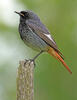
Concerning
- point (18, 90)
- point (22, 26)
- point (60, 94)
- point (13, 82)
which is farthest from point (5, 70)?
point (18, 90)

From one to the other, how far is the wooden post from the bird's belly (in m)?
1.62

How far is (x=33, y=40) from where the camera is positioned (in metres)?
9.98

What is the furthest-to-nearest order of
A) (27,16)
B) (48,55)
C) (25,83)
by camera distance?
(48,55) < (27,16) < (25,83)

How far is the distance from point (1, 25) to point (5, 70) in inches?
45.7

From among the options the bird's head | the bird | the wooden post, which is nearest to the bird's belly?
the bird

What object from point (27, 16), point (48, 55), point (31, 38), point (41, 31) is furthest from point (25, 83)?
point (48, 55)

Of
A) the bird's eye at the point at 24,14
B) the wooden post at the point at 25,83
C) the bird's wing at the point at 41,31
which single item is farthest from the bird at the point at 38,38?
the wooden post at the point at 25,83

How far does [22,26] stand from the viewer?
397 inches

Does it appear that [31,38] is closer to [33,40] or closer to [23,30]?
[33,40]

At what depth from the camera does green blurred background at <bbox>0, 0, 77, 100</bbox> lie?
13.6 meters

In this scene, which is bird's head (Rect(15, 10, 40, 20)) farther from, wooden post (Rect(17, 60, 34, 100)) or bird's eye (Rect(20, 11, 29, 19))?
wooden post (Rect(17, 60, 34, 100))

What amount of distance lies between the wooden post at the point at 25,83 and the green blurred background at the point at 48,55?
5.01 metres

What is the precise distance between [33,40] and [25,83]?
195 centimetres

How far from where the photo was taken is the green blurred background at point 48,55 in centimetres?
1357
